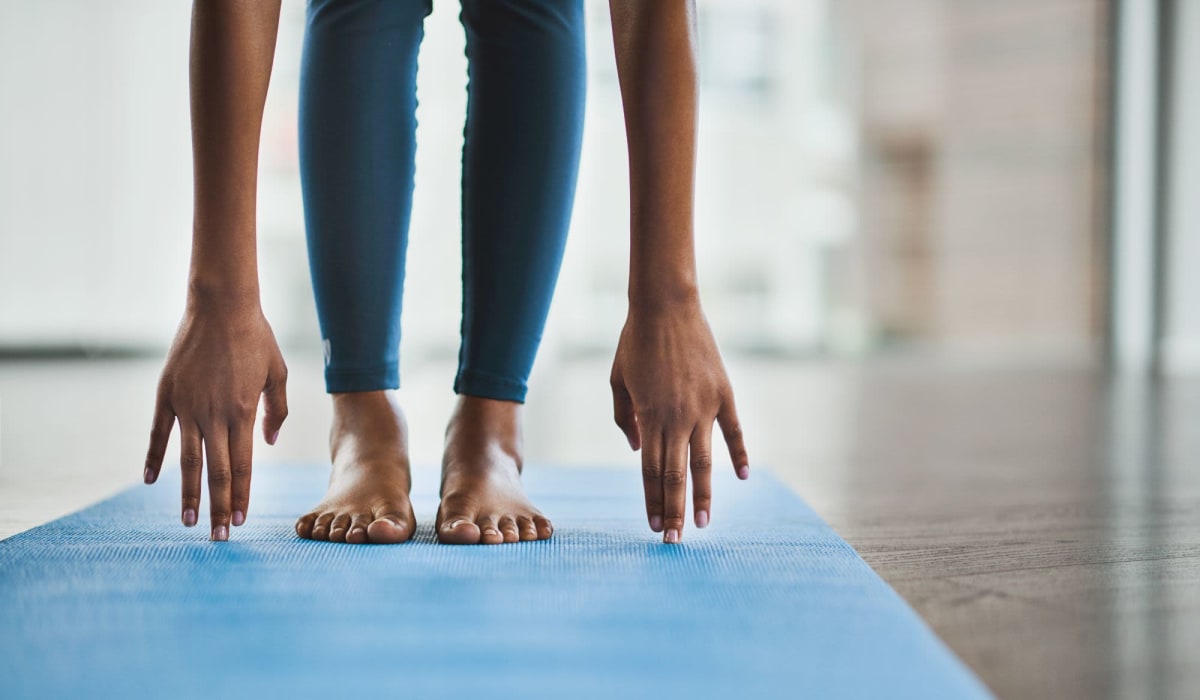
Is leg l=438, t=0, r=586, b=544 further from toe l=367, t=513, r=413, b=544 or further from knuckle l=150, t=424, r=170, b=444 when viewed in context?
knuckle l=150, t=424, r=170, b=444

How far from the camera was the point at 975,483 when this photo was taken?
1379 mm

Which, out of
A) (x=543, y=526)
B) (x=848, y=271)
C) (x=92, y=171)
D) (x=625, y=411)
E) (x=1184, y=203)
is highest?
(x=92, y=171)

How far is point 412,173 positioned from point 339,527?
366 mm

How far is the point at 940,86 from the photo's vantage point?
27.6 feet

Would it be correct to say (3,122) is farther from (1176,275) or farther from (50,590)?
(1176,275)

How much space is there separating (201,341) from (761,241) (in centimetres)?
640

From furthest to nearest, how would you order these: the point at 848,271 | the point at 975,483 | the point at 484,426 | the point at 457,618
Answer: the point at 848,271, the point at 975,483, the point at 484,426, the point at 457,618

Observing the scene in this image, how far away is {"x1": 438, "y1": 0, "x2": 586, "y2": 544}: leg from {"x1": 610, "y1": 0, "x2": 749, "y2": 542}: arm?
0.47 ft

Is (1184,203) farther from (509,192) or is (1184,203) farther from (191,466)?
(191,466)

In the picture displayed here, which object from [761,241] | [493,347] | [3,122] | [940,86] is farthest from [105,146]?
[940,86]

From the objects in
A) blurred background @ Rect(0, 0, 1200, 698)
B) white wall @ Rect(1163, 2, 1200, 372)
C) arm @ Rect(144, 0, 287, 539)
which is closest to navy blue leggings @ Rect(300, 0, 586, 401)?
arm @ Rect(144, 0, 287, 539)

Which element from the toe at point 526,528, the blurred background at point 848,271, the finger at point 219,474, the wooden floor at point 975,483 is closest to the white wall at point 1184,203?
the blurred background at point 848,271

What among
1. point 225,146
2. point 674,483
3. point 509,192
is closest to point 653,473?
point 674,483

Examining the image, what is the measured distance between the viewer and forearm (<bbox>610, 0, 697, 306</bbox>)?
0.85 m
